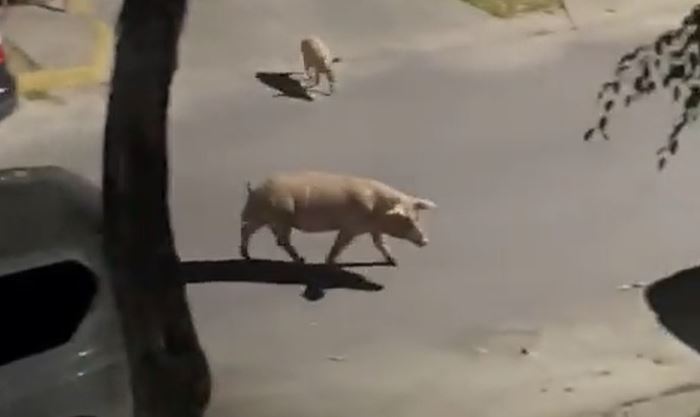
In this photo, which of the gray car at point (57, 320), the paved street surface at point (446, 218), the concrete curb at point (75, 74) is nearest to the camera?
the gray car at point (57, 320)

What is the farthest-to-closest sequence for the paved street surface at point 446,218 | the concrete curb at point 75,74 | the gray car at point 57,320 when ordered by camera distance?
1. the concrete curb at point 75,74
2. the paved street surface at point 446,218
3. the gray car at point 57,320

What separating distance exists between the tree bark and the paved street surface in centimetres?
9

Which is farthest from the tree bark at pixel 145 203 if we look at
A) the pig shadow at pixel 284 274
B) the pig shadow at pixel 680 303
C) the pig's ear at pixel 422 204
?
the pig shadow at pixel 680 303

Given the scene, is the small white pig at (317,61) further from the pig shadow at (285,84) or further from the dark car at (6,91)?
the dark car at (6,91)

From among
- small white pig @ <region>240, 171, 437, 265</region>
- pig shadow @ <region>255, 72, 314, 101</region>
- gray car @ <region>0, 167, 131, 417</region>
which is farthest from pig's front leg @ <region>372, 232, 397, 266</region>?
gray car @ <region>0, 167, 131, 417</region>

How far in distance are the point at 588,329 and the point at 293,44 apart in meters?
0.37

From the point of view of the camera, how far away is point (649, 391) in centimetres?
107

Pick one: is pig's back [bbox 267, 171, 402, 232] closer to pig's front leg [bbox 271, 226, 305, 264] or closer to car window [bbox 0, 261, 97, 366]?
pig's front leg [bbox 271, 226, 305, 264]

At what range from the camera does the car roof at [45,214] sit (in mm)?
880

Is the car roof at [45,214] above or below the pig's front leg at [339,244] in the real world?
above

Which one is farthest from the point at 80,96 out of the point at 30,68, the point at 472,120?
the point at 472,120

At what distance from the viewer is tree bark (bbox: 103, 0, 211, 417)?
89 centimetres

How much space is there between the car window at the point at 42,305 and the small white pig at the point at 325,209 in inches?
9.5

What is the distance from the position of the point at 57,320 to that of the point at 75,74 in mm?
352
